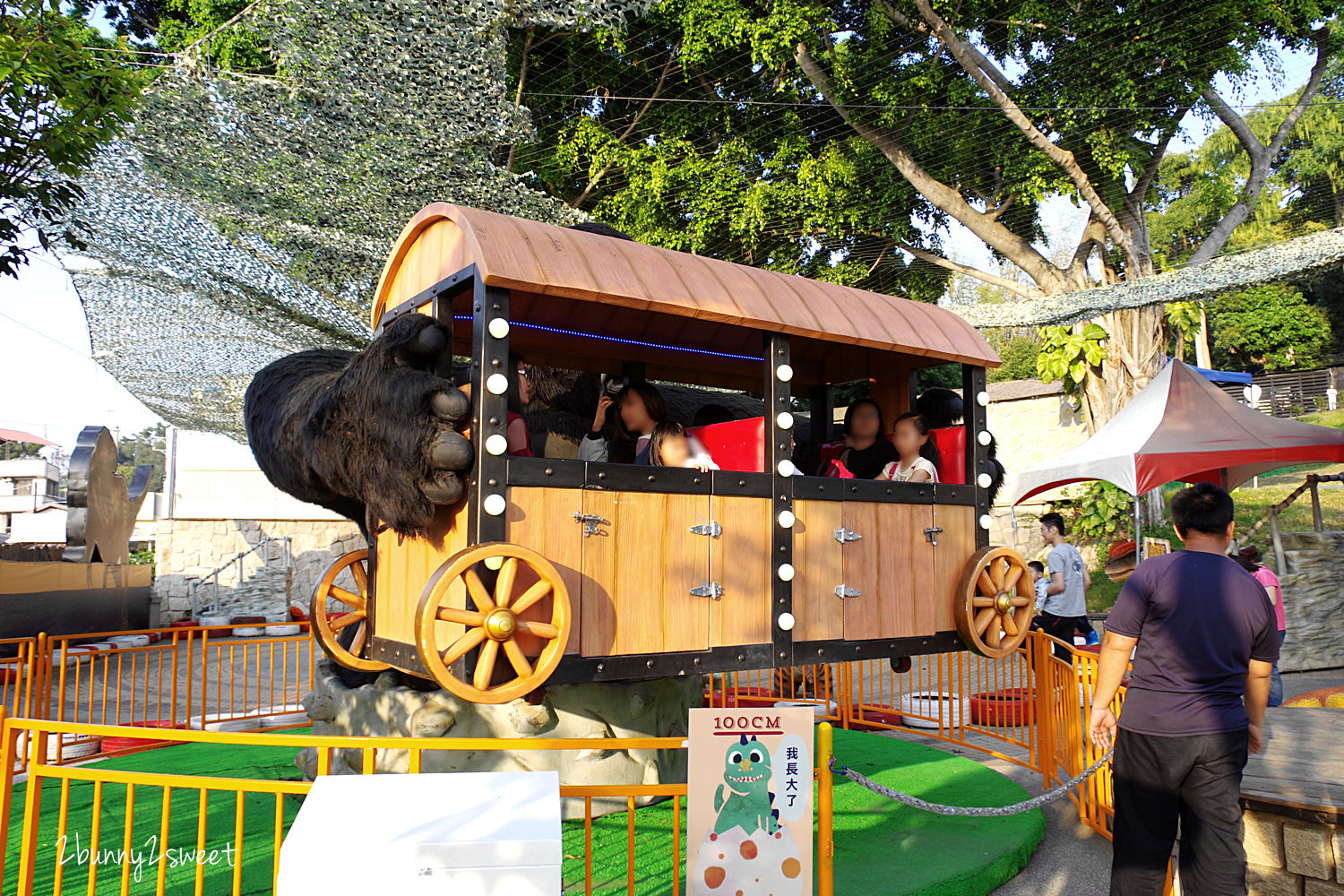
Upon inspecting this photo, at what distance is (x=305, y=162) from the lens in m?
9.62

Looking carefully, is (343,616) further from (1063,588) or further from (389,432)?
(1063,588)

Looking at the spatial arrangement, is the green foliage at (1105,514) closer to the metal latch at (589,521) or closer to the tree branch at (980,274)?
the tree branch at (980,274)

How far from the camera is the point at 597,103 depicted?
16734mm

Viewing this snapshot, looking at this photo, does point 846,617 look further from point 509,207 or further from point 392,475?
point 509,207

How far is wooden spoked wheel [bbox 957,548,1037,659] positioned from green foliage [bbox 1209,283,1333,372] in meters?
30.7

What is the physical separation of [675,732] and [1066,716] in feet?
8.81

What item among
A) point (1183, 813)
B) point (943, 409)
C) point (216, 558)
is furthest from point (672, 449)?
point (216, 558)

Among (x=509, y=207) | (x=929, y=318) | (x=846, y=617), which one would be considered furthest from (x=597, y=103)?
(x=846, y=617)

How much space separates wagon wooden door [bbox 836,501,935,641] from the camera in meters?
4.53

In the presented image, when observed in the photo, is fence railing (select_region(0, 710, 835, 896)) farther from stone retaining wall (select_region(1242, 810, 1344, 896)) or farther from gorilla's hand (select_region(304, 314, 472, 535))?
stone retaining wall (select_region(1242, 810, 1344, 896))

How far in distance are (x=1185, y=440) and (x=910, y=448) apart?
235 inches

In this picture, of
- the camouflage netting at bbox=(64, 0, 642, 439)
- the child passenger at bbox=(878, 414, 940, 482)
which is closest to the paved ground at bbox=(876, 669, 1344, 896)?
the child passenger at bbox=(878, 414, 940, 482)

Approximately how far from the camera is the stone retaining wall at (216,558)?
55.3 feet

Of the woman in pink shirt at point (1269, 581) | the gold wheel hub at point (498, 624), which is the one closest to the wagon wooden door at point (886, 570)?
Result: the gold wheel hub at point (498, 624)
